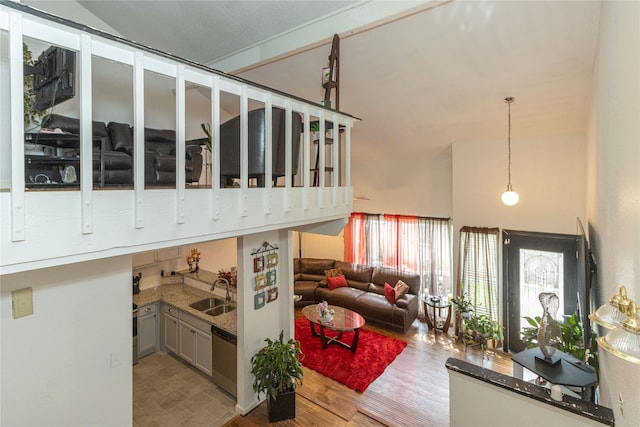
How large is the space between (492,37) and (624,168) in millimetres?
2004

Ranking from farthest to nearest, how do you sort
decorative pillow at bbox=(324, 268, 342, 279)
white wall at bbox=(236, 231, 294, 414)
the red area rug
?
decorative pillow at bbox=(324, 268, 342, 279) → the red area rug → white wall at bbox=(236, 231, 294, 414)

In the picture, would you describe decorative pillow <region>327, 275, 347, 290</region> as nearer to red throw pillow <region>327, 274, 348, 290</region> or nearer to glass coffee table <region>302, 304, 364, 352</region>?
red throw pillow <region>327, 274, 348, 290</region>

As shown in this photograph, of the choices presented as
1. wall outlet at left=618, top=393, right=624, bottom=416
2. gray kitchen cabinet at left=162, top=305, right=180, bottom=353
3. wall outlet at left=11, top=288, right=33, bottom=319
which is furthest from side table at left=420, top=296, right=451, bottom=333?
wall outlet at left=11, top=288, right=33, bottom=319

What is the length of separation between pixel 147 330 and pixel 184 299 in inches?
29.7

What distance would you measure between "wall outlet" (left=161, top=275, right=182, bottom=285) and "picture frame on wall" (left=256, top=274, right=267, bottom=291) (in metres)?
2.45

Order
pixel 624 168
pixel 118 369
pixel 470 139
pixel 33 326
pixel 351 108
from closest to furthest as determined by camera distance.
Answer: pixel 624 168 → pixel 33 326 → pixel 118 369 → pixel 351 108 → pixel 470 139

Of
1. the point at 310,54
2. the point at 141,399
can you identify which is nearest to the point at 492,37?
the point at 310,54

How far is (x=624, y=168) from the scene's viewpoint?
1472 millimetres

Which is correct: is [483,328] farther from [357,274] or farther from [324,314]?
[357,274]

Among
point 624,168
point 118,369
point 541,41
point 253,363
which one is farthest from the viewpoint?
point 253,363

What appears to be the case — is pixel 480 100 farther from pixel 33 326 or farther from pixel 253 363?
pixel 33 326

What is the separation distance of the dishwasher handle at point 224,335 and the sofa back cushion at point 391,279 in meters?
3.66

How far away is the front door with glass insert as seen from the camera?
446 cm

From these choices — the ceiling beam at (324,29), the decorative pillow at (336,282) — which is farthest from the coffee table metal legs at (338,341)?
the ceiling beam at (324,29)
